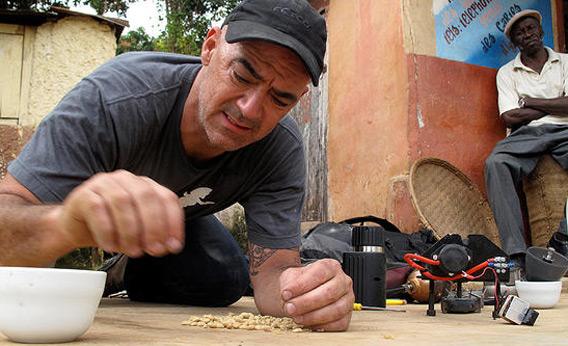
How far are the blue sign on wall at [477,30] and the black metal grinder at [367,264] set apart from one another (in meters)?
3.27

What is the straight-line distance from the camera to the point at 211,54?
7.32 feet

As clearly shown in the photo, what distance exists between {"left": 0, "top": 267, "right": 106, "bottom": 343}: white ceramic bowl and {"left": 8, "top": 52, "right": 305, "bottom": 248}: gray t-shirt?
1.87ft

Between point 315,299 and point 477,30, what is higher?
point 477,30

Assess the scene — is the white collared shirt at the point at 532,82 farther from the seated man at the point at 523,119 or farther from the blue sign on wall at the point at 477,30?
the blue sign on wall at the point at 477,30

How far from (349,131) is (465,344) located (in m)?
4.57

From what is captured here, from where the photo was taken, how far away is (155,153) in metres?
2.28

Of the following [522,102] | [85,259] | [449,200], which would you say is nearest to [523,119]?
[522,102]

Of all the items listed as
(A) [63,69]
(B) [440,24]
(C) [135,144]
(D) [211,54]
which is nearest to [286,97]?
(D) [211,54]

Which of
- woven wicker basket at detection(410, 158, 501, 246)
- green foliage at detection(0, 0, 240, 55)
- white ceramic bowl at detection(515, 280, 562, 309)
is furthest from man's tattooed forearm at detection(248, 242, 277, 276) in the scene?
green foliage at detection(0, 0, 240, 55)

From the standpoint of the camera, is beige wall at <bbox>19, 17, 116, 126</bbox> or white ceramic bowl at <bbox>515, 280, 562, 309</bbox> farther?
beige wall at <bbox>19, 17, 116, 126</bbox>

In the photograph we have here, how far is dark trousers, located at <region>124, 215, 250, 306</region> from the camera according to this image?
2982 mm

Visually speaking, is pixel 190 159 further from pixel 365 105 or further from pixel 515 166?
pixel 365 105

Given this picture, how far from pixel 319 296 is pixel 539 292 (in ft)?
4.27

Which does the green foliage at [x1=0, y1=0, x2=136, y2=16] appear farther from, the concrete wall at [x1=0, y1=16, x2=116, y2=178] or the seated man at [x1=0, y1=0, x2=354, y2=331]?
the seated man at [x1=0, y1=0, x2=354, y2=331]
